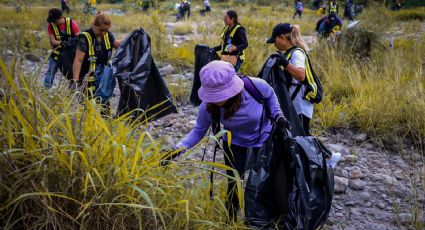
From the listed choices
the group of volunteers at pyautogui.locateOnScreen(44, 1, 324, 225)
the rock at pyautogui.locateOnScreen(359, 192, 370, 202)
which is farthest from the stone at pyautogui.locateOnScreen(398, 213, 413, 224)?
the group of volunteers at pyautogui.locateOnScreen(44, 1, 324, 225)

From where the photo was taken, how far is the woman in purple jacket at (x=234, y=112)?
2.15m

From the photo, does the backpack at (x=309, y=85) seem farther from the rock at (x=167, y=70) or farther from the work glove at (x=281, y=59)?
the rock at (x=167, y=70)

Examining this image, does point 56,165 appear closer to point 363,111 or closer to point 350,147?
point 350,147

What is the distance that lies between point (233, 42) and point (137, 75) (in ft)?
6.60

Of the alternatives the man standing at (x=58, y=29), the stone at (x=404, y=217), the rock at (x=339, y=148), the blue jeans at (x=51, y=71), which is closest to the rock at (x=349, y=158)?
the rock at (x=339, y=148)

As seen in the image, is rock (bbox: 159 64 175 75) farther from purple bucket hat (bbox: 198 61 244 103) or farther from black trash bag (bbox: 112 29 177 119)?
purple bucket hat (bbox: 198 61 244 103)

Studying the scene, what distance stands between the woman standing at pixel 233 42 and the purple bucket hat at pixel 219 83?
10.7 feet

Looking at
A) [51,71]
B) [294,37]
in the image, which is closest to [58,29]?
[51,71]

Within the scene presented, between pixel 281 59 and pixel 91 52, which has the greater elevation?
pixel 281 59

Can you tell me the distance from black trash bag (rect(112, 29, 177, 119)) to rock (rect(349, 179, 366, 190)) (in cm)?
188

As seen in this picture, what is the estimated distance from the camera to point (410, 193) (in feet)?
11.0

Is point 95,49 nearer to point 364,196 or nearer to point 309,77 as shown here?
point 309,77

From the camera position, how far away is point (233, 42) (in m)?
5.56

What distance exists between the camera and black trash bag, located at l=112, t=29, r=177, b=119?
3896mm
